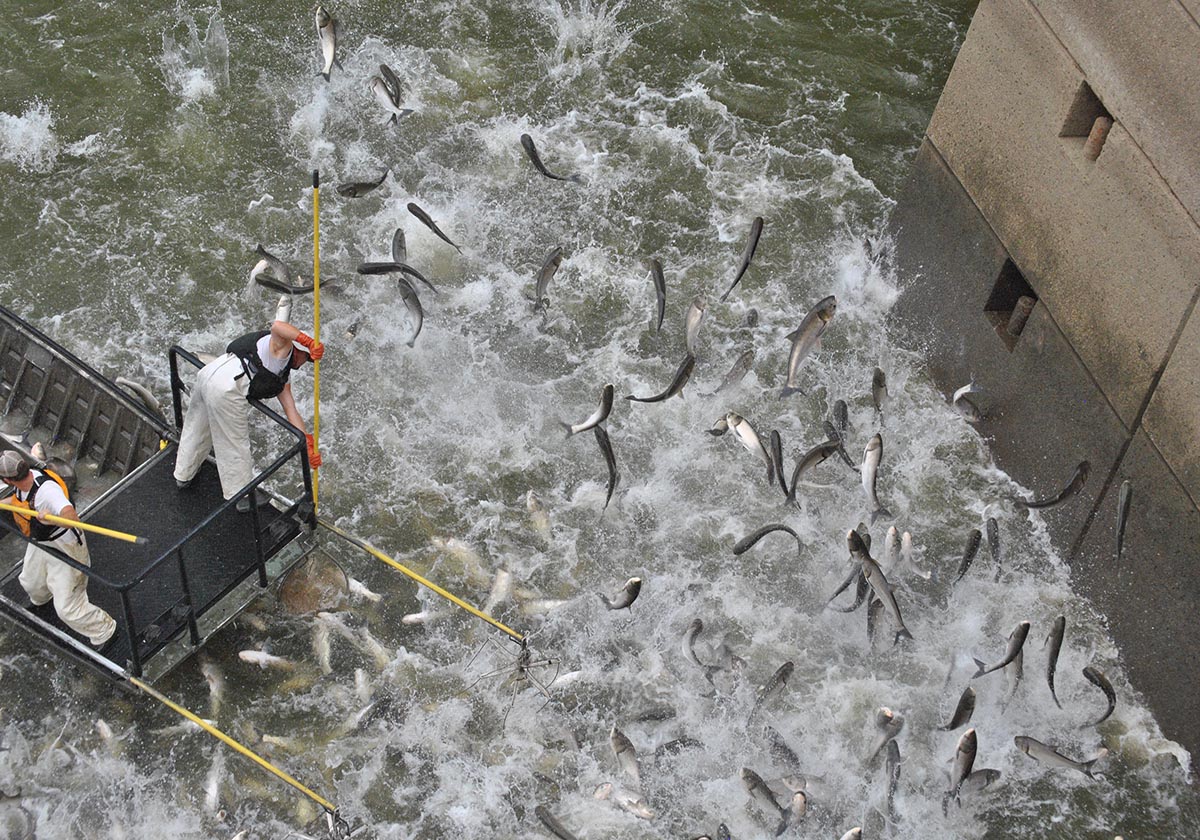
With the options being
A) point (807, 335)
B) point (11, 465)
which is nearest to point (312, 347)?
point (11, 465)

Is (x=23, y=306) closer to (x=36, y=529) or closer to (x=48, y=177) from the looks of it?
(x=48, y=177)

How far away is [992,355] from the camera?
11.3 m

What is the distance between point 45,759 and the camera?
8.99m

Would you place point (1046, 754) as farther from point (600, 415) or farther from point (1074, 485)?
point (600, 415)

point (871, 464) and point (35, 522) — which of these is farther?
point (871, 464)

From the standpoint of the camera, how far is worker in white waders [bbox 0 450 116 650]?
820 cm

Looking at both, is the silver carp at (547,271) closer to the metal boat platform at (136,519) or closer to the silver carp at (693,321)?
the silver carp at (693,321)

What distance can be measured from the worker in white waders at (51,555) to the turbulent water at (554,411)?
945 mm

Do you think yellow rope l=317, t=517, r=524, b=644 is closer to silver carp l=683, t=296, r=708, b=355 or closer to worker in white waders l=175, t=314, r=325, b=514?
worker in white waders l=175, t=314, r=325, b=514

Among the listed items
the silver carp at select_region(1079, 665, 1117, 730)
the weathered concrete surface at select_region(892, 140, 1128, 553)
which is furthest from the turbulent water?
the weathered concrete surface at select_region(892, 140, 1128, 553)

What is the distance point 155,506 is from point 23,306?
390 centimetres

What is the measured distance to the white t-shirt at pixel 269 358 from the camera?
895 cm

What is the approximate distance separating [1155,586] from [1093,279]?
7.71ft

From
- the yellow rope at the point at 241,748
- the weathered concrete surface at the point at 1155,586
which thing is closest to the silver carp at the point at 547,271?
the yellow rope at the point at 241,748
